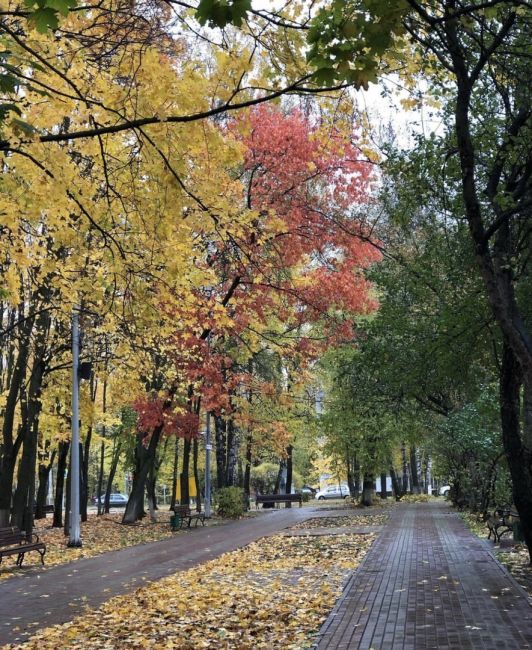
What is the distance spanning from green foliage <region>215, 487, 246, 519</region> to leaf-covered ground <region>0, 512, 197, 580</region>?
363 cm

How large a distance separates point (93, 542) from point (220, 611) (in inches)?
437

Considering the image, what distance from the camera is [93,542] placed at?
18.5m

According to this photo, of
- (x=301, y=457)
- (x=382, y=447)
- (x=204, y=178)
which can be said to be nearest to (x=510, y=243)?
(x=204, y=178)

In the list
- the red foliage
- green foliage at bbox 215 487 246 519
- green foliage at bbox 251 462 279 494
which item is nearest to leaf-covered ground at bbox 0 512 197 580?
the red foliage

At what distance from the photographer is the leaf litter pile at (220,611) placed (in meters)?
6.97

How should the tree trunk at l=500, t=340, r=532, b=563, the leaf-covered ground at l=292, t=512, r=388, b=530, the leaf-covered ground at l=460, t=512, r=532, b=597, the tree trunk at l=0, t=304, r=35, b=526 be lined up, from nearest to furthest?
the leaf-covered ground at l=460, t=512, r=532, b=597 < the tree trunk at l=500, t=340, r=532, b=563 < the tree trunk at l=0, t=304, r=35, b=526 < the leaf-covered ground at l=292, t=512, r=388, b=530

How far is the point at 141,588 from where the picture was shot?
10.4 m

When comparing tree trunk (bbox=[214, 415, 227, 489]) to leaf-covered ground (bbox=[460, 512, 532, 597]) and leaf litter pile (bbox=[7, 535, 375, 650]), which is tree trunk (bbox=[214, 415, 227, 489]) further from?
leaf litter pile (bbox=[7, 535, 375, 650])

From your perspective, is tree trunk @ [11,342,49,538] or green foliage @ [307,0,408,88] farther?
tree trunk @ [11,342,49,538]

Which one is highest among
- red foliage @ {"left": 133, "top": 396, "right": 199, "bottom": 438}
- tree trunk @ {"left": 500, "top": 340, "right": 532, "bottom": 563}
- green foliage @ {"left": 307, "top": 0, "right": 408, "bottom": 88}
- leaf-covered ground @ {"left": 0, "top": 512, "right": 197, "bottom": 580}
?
A: green foliage @ {"left": 307, "top": 0, "right": 408, "bottom": 88}

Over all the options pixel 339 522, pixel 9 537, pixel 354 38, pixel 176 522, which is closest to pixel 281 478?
pixel 339 522

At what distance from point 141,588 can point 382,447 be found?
74.2 feet

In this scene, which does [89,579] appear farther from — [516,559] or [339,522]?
[339,522]

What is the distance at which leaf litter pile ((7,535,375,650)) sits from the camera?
6.97 m
